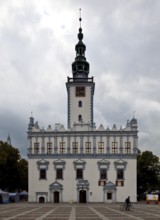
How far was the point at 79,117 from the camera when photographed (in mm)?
65562

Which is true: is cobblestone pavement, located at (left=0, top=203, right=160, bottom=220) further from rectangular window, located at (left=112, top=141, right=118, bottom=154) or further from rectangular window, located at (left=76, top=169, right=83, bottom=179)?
rectangular window, located at (left=112, top=141, right=118, bottom=154)

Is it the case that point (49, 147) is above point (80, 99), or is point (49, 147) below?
below

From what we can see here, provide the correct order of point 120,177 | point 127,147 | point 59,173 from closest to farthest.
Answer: point 120,177 → point 59,173 → point 127,147

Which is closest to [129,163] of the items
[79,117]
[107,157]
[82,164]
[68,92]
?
[107,157]

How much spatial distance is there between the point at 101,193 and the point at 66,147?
929 cm

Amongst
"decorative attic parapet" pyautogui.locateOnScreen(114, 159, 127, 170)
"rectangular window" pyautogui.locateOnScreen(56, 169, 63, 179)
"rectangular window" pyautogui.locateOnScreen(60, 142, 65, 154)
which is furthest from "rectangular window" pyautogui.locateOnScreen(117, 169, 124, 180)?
"rectangular window" pyautogui.locateOnScreen(60, 142, 65, 154)

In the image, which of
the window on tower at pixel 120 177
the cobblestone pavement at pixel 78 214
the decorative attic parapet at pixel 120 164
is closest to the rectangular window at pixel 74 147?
the decorative attic parapet at pixel 120 164

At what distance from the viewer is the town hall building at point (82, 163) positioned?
59469 millimetres

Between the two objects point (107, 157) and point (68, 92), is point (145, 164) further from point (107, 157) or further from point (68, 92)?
point (68, 92)

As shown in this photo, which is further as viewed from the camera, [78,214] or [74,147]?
[74,147]

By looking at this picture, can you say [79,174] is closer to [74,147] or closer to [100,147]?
[74,147]

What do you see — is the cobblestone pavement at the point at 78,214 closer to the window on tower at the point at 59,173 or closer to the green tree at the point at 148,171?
the window on tower at the point at 59,173

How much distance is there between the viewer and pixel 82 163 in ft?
198

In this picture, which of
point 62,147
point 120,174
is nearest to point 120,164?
point 120,174
